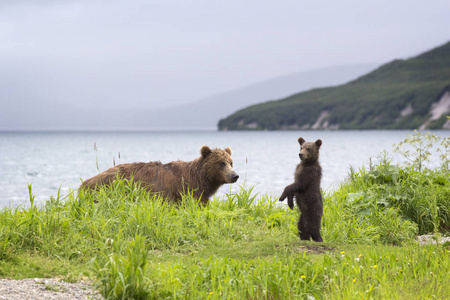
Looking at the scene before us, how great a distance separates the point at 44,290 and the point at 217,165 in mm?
4179

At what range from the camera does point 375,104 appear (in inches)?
6186

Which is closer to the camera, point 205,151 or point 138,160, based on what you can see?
point 205,151

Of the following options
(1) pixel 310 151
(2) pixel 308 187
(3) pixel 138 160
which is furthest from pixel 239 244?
(3) pixel 138 160

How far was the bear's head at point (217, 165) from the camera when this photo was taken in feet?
29.1

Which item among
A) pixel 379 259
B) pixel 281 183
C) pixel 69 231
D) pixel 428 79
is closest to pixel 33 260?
pixel 69 231

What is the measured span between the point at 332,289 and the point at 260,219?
384 centimetres

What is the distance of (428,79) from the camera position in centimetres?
16912

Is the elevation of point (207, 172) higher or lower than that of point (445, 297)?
higher

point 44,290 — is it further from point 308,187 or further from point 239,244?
point 308,187

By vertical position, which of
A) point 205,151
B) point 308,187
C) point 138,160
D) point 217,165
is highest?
point 205,151

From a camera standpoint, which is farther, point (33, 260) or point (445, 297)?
point (33, 260)

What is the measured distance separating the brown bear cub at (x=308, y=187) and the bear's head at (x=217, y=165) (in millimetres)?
1860

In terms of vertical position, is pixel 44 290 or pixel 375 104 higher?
pixel 375 104

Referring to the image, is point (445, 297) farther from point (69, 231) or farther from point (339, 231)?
point (69, 231)
